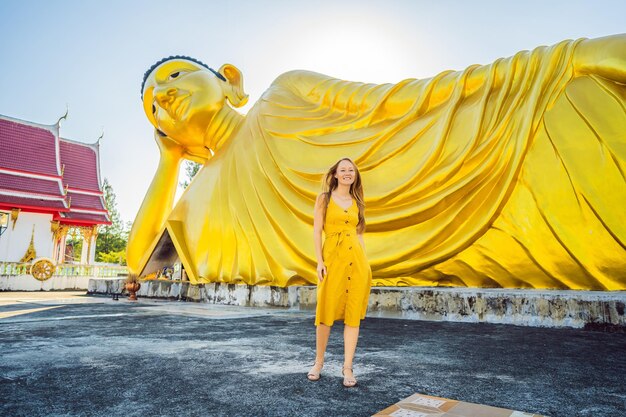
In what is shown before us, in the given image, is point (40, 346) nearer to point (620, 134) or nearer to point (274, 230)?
point (274, 230)

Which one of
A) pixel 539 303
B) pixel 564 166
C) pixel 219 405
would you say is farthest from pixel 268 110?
pixel 219 405

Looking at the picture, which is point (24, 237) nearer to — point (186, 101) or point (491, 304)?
point (186, 101)

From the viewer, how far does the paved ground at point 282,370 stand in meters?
Answer: 1.23

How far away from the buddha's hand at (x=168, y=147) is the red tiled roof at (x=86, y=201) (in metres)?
8.83

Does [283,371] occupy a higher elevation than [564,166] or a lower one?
lower

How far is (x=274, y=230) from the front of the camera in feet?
15.3

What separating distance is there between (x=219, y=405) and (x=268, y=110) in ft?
14.9

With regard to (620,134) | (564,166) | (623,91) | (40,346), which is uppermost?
(623,91)

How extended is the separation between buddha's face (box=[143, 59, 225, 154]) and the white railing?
5.95 metres

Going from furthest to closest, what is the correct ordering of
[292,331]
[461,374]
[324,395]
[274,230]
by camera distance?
[274,230], [292,331], [461,374], [324,395]

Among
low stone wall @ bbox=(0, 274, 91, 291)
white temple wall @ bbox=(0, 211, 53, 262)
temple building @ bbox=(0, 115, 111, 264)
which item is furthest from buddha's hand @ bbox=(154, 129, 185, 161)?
white temple wall @ bbox=(0, 211, 53, 262)

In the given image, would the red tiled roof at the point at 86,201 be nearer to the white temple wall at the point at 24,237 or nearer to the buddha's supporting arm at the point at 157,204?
the white temple wall at the point at 24,237

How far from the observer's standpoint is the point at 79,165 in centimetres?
1449

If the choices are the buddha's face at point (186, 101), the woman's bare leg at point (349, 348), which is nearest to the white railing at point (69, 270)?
the buddha's face at point (186, 101)
